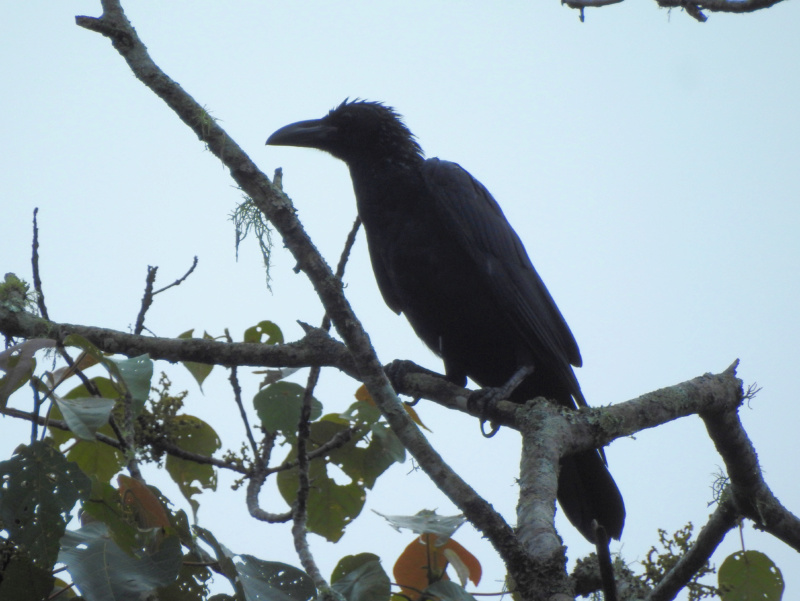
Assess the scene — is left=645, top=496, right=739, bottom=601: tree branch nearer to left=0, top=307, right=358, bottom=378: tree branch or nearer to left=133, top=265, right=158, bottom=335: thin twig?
left=0, top=307, right=358, bottom=378: tree branch

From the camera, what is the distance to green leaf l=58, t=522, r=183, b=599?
1.47m

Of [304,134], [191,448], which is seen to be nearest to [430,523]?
[191,448]

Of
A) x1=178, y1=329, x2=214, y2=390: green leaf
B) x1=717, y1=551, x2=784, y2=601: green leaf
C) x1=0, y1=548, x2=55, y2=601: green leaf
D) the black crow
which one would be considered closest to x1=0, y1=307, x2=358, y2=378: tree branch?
x1=178, y1=329, x2=214, y2=390: green leaf

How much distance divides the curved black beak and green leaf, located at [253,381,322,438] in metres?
2.31

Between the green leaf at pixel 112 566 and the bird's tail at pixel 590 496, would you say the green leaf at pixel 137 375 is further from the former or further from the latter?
the bird's tail at pixel 590 496

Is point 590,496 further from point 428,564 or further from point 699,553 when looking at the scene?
point 428,564

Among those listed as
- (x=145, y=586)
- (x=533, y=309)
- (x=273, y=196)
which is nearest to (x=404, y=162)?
(x=533, y=309)

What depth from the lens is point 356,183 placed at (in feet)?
14.2

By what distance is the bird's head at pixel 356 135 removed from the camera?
14.6ft

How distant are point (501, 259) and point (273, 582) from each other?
263 centimetres

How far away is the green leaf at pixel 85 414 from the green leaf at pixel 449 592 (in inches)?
36.4

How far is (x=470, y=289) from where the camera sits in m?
3.91

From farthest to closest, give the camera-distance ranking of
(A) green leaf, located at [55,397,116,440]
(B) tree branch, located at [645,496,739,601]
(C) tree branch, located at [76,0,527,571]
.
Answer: (B) tree branch, located at [645,496,739,601], (C) tree branch, located at [76,0,527,571], (A) green leaf, located at [55,397,116,440]

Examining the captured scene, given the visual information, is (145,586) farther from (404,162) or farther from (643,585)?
(404,162)
